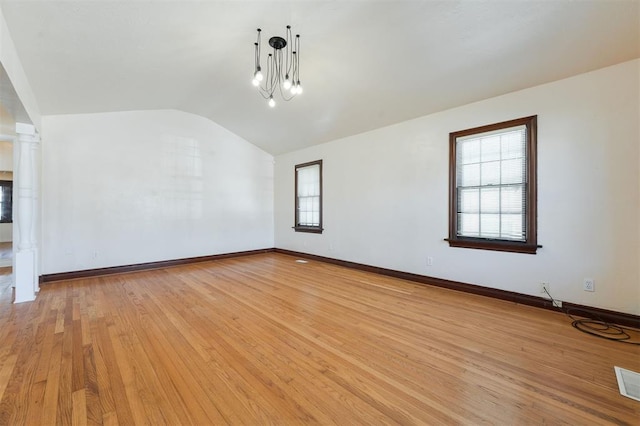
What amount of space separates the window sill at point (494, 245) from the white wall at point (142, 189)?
486 cm

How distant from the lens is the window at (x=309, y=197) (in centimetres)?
618

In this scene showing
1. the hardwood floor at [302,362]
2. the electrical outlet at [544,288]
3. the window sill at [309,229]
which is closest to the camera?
the hardwood floor at [302,362]

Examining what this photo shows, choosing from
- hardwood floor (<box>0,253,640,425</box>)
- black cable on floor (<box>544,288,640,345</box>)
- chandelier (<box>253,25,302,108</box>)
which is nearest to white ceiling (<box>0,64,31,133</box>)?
chandelier (<box>253,25,302,108</box>)

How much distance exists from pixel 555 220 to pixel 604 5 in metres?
2.05

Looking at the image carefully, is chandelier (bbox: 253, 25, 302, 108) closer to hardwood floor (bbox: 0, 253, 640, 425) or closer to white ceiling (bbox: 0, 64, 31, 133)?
white ceiling (bbox: 0, 64, 31, 133)

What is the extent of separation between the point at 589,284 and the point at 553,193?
3.45 feet

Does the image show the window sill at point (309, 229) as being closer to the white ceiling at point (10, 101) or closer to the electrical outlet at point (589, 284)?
the electrical outlet at point (589, 284)

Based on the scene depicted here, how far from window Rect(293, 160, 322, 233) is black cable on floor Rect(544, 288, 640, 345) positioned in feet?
14.1

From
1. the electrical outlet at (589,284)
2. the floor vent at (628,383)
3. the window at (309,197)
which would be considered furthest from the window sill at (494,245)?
the window at (309,197)

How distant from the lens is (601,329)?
263cm

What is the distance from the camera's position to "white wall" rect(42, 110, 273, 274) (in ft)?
14.8

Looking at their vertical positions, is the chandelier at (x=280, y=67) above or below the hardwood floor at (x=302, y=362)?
above

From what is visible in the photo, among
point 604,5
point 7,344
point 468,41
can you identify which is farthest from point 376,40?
point 7,344

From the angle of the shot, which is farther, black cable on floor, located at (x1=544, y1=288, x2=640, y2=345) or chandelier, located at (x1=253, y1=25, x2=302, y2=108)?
chandelier, located at (x1=253, y1=25, x2=302, y2=108)
